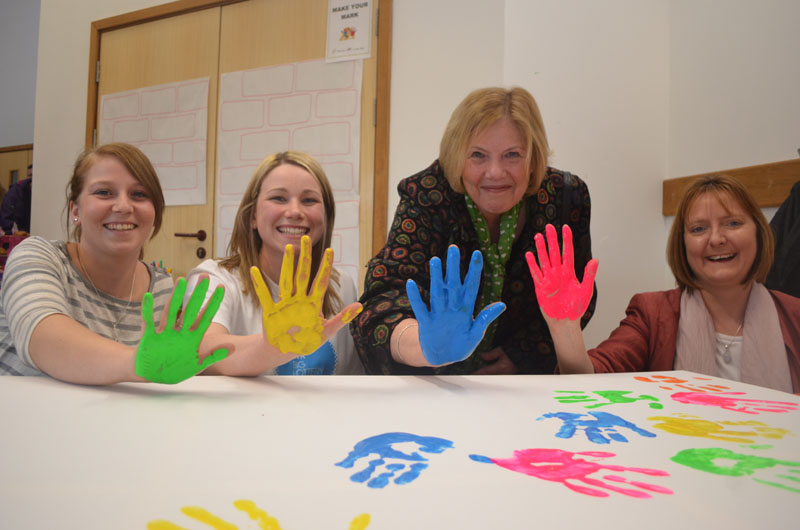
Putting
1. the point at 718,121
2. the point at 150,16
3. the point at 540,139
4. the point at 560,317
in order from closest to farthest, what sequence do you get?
1. the point at 560,317
2. the point at 540,139
3. the point at 718,121
4. the point at 150,16

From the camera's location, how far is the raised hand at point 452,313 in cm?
71

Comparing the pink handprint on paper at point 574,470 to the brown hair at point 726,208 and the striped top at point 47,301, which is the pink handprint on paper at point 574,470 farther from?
the brown hair at point 726,208

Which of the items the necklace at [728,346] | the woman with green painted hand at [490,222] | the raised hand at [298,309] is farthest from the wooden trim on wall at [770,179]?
the raised hand at [298,309]

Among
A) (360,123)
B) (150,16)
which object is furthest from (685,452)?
(150,16)

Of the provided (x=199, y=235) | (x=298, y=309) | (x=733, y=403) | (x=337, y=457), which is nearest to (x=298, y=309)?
(x=298, y=309)

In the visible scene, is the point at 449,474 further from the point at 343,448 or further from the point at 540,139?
the point at 540,139

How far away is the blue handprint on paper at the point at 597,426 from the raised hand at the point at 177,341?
43 cm

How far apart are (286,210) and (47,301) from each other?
48 cm

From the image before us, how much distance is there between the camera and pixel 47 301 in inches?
29.8

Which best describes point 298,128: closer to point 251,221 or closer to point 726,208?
point 251,221

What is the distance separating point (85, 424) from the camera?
1.71ft

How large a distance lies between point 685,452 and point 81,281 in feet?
3.45

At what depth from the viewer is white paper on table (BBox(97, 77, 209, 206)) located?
90.0 inches

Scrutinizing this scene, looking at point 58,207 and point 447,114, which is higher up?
point 447,114
